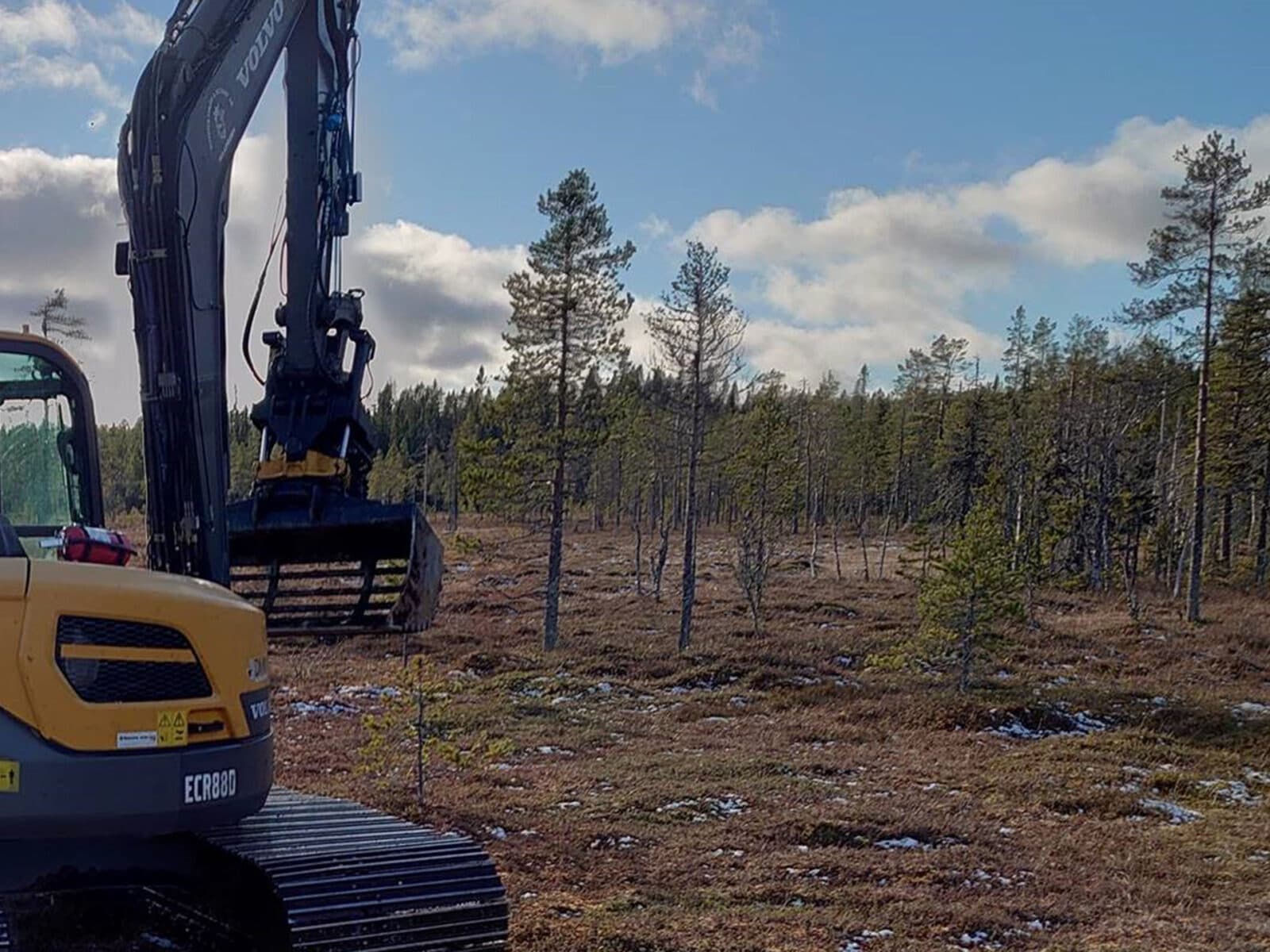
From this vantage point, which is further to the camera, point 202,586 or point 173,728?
point 202,586

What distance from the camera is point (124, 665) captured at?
400cm

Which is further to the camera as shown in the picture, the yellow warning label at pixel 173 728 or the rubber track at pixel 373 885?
the rubber track at pixel 373 885

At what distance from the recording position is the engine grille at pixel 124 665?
3869 mm

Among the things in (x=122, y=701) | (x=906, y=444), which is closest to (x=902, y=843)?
(x=122, y=701)

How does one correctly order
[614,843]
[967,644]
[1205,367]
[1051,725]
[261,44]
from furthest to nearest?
[1205,367], [967,644], [1051,725], [614,843], [261,44]

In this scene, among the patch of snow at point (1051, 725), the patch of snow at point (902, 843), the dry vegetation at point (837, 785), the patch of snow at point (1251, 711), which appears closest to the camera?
the dry vegetation at point (837, 785)

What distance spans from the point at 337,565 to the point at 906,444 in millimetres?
55394

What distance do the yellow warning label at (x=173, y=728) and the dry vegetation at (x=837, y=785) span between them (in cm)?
366

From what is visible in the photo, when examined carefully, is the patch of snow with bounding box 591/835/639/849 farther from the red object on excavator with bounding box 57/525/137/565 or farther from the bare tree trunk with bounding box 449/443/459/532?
the bare tree trunk with bounding box 449/443/459/532

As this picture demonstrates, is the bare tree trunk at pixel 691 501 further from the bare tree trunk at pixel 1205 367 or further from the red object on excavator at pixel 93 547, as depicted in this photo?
the red object on excavator at pixel 93 547

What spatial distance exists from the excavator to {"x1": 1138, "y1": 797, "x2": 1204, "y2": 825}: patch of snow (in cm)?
1091

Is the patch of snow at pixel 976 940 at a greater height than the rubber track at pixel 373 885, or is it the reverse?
Answer: the rubber track at pixel 373 885

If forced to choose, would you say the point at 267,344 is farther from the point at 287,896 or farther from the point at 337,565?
the point at 287,896

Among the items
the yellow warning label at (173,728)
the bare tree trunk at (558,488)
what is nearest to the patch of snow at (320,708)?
the bare tree trunk at (558,488)
